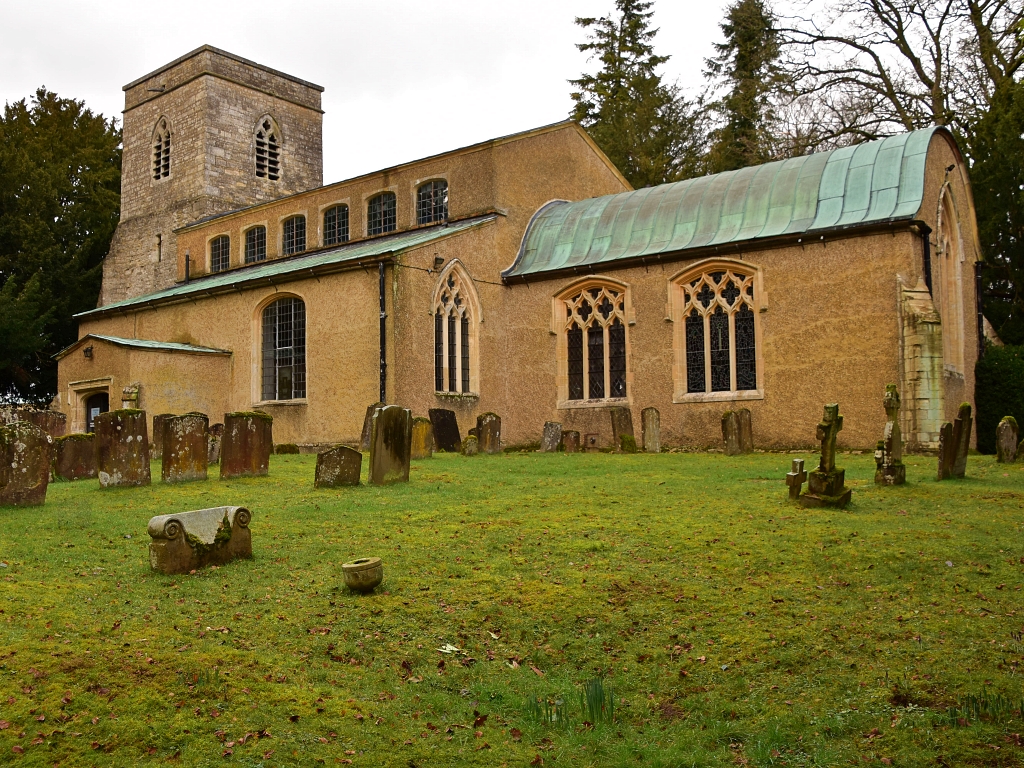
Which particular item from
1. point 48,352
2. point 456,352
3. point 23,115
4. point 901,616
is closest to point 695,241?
point 456,352

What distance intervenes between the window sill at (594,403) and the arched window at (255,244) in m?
13.7

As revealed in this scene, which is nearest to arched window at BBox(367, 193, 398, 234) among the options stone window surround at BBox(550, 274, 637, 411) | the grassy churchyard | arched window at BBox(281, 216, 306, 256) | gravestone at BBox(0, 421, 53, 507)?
arched window at BBox(281, 216, 306, 256)

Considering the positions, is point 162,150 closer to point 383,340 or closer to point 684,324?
point 383,340

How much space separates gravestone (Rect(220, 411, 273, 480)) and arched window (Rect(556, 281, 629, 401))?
10.3m

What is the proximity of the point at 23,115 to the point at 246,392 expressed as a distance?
2593cm

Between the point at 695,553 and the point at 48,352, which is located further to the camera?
the point at 48,352

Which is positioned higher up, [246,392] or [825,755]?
[246,392]

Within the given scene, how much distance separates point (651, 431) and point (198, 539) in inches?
509

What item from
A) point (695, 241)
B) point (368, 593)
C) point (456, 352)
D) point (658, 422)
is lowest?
point (368, 593)

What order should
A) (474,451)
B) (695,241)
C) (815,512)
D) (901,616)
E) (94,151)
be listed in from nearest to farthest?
1. (901,616)
2. (815,512)
3. (474,451)
4. (695,241)
5. (94,151)

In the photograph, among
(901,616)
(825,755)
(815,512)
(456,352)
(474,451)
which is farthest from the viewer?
(456,352)

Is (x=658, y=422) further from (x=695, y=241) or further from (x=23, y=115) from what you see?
(x=23, y=115)

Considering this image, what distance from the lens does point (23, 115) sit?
41.4 metres

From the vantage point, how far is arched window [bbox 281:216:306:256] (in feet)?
99.6
